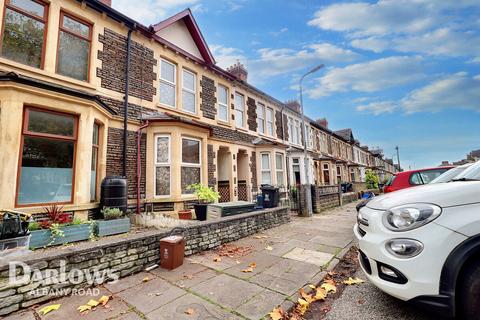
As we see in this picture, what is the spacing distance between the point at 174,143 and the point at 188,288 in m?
5.54

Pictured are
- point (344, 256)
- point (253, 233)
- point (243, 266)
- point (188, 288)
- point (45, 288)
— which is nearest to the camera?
point (45, 288)

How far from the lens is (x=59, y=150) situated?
579 cm

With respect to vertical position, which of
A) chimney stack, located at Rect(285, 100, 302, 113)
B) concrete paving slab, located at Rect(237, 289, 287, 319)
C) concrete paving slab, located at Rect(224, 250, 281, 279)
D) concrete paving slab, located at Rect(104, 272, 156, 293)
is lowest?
concrete paving slab, located at Rect(237, 289, 287, 319)

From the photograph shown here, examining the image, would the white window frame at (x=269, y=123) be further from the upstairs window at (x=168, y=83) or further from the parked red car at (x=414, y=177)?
the parked red car at (x=414, y=177)

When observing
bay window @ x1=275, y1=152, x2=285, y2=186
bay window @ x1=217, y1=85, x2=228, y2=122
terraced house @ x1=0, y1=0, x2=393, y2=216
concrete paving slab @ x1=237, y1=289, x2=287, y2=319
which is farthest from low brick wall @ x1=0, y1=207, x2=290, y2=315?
bay window @ x1=275, y1=152, x2=285, y2=186

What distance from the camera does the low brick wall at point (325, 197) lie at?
435 inches

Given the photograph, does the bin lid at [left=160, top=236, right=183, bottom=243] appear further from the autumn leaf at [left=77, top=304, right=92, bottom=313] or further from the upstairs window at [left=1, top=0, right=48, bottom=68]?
the upstairs window at [left=1, top=0, right=48, bottom=68]

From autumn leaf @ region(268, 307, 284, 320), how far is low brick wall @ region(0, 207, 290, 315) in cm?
264

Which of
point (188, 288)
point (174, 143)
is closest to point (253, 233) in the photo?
point (188, 288)

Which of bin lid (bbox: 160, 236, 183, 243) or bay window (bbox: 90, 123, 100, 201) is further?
bay window (bbox: 90, 123, 100, 201)

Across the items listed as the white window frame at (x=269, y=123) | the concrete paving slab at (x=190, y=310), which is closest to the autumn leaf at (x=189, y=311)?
the concrete paving slab at (x=190, y=310)

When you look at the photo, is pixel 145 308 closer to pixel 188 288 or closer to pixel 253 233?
pixel 188 288

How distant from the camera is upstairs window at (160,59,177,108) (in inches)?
353

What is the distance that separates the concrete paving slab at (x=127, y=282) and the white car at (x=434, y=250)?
356cm
